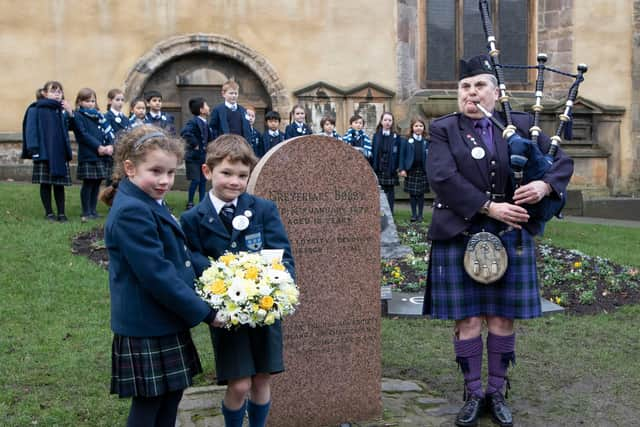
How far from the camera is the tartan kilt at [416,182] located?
1338cm

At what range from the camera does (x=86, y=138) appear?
35.3 feet

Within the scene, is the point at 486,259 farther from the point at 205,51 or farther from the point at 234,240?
the point at 205,51

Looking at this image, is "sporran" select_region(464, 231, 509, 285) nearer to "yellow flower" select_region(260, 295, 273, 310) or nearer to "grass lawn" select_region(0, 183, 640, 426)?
"grass lawn" select_region(0, 183, 640, 426)

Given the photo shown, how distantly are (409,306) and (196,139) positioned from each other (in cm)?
605

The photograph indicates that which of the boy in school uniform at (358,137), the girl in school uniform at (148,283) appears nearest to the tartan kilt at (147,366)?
the girl in school uniform at (148,283)

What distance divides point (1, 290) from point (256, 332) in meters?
4.63

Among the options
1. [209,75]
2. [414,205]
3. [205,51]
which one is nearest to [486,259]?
[414,205]

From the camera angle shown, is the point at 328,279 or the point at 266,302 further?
the point at 328,279

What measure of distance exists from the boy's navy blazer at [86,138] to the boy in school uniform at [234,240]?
751 cm

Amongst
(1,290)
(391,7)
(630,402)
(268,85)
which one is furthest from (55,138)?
(391,7)

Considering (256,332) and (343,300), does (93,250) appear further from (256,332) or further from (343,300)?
(256,332)

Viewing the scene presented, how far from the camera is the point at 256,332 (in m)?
3.72

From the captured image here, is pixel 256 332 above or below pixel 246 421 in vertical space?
above

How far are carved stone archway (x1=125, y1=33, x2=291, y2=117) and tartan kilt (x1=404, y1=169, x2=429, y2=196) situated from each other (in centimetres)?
414
